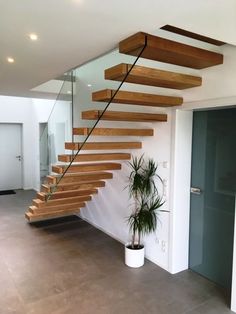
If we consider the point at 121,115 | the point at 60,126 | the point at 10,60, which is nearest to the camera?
the point at 121,115

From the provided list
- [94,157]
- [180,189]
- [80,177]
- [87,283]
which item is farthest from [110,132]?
[87,283]

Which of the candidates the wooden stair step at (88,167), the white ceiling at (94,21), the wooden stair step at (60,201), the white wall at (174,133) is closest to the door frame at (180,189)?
the white wall at (174,133)

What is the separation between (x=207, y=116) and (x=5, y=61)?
2464 mm

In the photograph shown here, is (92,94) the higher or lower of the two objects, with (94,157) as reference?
higher

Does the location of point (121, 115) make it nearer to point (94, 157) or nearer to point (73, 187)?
point (94, 157)

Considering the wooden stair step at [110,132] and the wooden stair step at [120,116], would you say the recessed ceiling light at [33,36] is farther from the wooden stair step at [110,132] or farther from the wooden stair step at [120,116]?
the wooden stair step at [110,132]

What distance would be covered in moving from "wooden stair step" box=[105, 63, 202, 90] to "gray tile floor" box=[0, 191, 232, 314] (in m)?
2.21

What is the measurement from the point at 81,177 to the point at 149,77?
7.67ft

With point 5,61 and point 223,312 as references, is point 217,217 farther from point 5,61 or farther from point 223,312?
point 5,61

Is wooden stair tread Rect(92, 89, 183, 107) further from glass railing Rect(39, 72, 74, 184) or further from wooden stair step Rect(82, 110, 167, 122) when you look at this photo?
glass railing Rect(39, 72, 74, 184)

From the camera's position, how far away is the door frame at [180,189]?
3.17m

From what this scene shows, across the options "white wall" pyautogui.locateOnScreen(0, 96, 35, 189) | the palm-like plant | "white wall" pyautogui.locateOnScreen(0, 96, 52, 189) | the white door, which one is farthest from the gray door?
the white door

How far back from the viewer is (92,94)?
100 inches

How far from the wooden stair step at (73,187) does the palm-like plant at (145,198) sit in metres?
1.12
